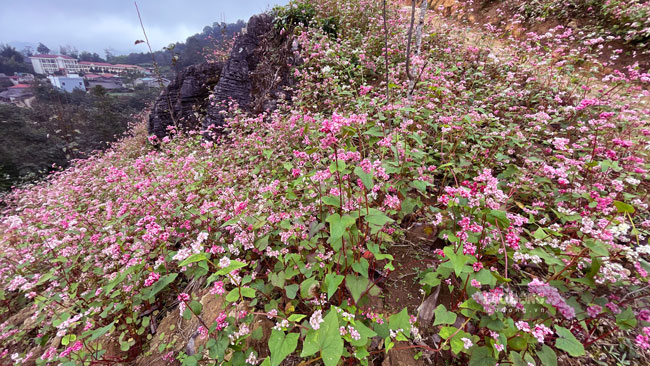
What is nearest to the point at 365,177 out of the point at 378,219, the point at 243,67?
the point at 378,219

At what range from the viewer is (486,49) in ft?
23.5

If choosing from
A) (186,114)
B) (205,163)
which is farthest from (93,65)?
(205,163)

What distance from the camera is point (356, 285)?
2105mm

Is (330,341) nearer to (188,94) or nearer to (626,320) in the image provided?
(626,320)

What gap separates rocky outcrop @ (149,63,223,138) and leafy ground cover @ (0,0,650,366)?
921 cm

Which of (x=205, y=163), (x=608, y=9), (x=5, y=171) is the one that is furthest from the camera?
(x=5, y=171)

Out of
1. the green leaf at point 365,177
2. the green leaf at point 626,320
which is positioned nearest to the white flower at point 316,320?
the green leaf at point 365,177

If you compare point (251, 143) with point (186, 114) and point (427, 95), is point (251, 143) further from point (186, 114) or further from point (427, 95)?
point (186, 114)

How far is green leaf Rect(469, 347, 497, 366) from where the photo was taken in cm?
171

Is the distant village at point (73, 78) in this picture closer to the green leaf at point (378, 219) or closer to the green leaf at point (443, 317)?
the green leaf at point (378, 219)

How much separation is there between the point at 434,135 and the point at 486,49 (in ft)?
16.6

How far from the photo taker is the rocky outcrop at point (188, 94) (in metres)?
13.3

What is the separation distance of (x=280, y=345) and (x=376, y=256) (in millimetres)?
1031

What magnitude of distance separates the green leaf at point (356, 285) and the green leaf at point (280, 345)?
606mm
